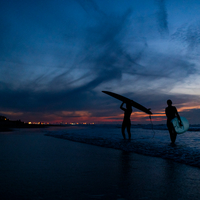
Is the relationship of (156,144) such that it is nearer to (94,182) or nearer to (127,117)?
(127,117)

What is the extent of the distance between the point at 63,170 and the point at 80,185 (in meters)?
1.06

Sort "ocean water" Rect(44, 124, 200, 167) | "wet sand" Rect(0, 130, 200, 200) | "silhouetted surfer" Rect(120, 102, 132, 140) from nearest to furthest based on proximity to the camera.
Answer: "wet sand" Rect(0, 130, 200, 200), "ocean water" Rect(44, 124, 200, 167), "silhouetted surfer" Rect(120, 102, 132, 140)

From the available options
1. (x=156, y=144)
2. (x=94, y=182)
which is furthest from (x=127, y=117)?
(x=94, y=182)

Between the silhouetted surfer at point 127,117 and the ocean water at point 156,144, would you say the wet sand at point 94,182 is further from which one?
the silhouetted surfer at point 127,117

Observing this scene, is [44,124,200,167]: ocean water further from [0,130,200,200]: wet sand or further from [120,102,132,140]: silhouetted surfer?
[0,130,200,200]: wet sand

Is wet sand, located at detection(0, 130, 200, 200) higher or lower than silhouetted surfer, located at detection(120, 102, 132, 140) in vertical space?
lower

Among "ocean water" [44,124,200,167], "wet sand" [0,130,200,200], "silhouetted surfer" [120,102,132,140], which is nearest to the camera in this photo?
"wet sand" [0,130,200,200]

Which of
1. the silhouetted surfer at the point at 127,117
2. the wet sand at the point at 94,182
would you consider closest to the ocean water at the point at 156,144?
the silhouetted surfer at the point at 127,117

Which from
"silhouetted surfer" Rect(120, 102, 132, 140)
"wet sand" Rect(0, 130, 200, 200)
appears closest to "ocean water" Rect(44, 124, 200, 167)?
"silhouetted surfer" Rect(120, 102, 132, 140)

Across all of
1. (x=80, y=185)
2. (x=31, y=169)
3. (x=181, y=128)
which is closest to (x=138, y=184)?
(x=80, y=185)

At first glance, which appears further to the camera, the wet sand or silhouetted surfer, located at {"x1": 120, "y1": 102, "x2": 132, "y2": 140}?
silhouetted surfer, located at {"x1": 120, "y1": 102, "x2": 132, "y2": 140}

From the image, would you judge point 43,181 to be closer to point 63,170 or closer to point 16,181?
point 16,181

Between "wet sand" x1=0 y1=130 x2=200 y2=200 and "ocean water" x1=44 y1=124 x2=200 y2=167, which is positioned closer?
"wet sand" x1=0 y1=130 x2=200 y2=200

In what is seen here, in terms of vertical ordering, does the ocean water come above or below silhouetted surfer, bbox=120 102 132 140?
below
